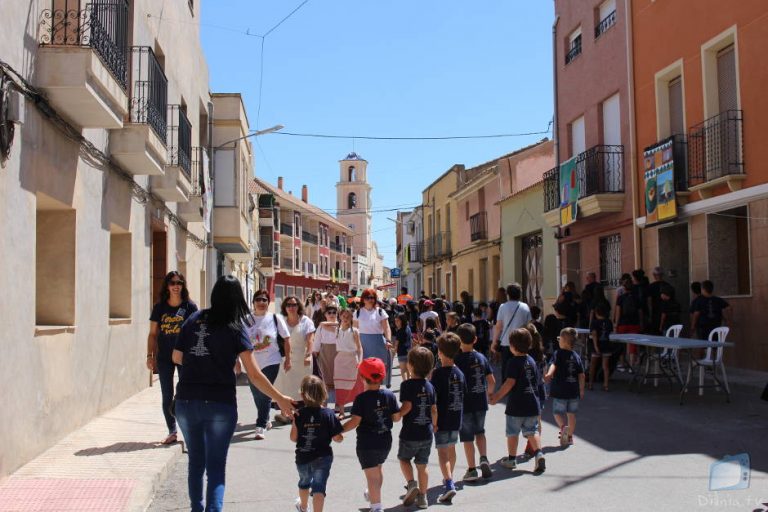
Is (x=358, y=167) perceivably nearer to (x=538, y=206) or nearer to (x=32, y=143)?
(x=538, y=206)

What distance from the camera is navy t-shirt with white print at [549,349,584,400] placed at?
7848mm

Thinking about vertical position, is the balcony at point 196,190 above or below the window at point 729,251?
above

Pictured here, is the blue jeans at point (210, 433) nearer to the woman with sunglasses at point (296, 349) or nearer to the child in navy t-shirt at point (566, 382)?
the child in navy t-shirt at point (566, 382)

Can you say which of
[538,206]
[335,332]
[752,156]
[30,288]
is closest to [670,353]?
[752,156]

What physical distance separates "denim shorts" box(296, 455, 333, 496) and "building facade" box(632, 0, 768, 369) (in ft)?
32.3

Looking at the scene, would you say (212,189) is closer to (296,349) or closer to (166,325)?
(296,349)

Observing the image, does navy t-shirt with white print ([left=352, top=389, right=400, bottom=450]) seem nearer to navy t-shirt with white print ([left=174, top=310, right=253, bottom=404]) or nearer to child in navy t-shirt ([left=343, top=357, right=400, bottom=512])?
child in navy t-shirt ([left=343, top=357, right=400, bottom=512])

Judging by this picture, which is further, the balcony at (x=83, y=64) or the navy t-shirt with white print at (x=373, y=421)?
the balcony at (x=83, y=64)

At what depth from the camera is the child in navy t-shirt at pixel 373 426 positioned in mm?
5410

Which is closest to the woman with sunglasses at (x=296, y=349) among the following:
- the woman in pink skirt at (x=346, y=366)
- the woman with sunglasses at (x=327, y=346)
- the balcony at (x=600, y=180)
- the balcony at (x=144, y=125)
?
the woman with sunglasses at (x=327, y=346)

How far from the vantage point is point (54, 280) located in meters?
8.64

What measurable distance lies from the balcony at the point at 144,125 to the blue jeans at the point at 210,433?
632 cm

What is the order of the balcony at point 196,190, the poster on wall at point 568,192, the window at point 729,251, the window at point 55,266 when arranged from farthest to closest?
the poster on wall at point 568,192, the balcony at point 196,190, the window at point 729,251, the window at point 55,266

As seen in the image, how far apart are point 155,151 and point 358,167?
3328 inches
